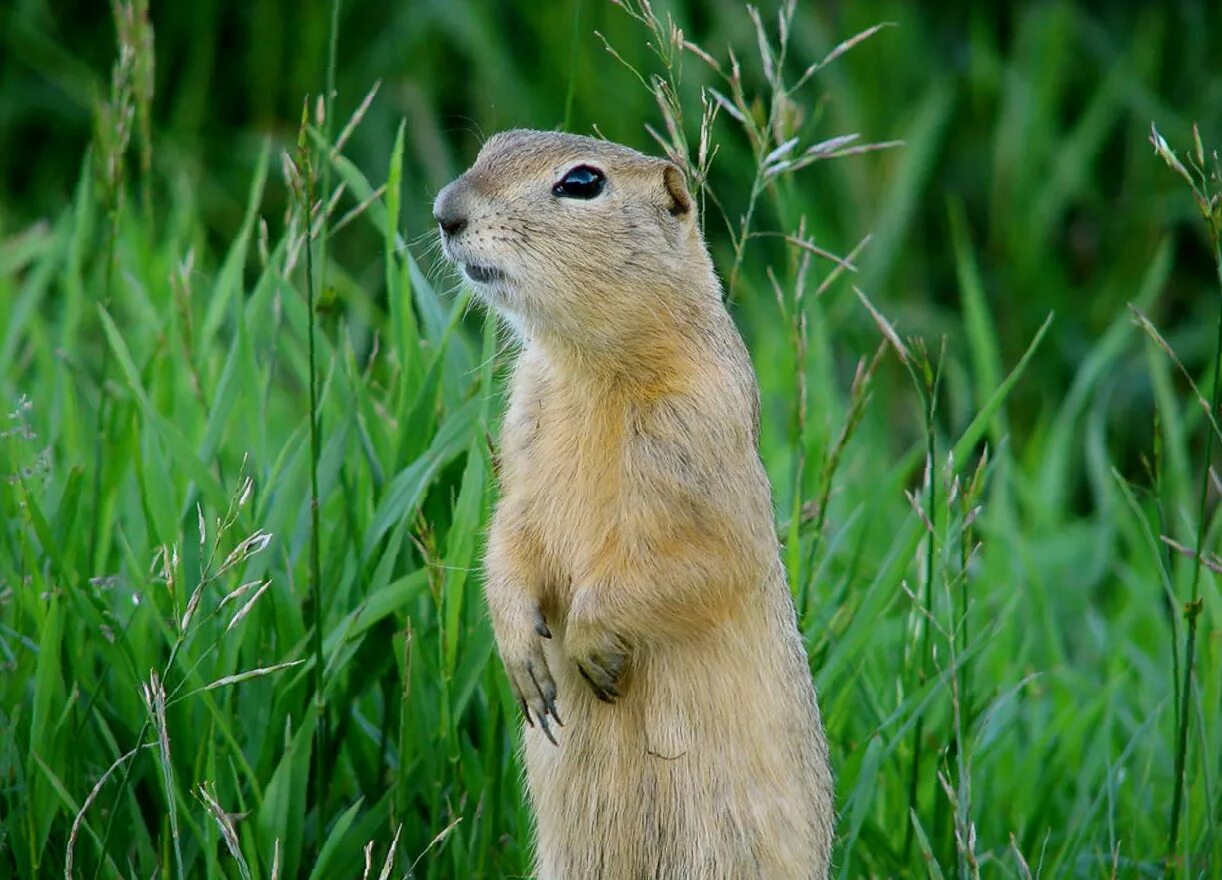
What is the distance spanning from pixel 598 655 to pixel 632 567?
0.46 ft

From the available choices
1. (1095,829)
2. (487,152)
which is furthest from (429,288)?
(1095,829)

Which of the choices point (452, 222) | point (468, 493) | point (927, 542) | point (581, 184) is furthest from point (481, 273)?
point (927, 542)

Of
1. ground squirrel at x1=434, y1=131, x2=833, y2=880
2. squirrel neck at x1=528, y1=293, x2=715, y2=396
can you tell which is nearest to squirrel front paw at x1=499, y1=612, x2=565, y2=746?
ground squirrel at x1=434, y1=131, x2=833, y2=880

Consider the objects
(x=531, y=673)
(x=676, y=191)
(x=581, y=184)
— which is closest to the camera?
(x=531, y=673)

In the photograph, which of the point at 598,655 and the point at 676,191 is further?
the point at 676,191

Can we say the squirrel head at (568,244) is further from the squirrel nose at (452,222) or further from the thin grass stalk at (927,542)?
the thin grass stalk at (927,542)

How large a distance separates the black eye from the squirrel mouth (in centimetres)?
17

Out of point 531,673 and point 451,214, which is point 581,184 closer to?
point 451,214

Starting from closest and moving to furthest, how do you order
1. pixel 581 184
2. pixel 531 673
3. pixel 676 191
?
1. pixel 531 673
2. pixel 581 184
3. pixel 676 191

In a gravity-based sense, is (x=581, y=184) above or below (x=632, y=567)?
above

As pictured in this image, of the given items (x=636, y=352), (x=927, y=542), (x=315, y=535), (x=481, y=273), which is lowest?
(x=927, y=542)

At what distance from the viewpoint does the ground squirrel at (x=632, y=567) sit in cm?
262

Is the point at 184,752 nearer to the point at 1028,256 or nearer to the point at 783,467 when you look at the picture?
the point at 783,467

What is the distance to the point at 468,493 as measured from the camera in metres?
3.04
